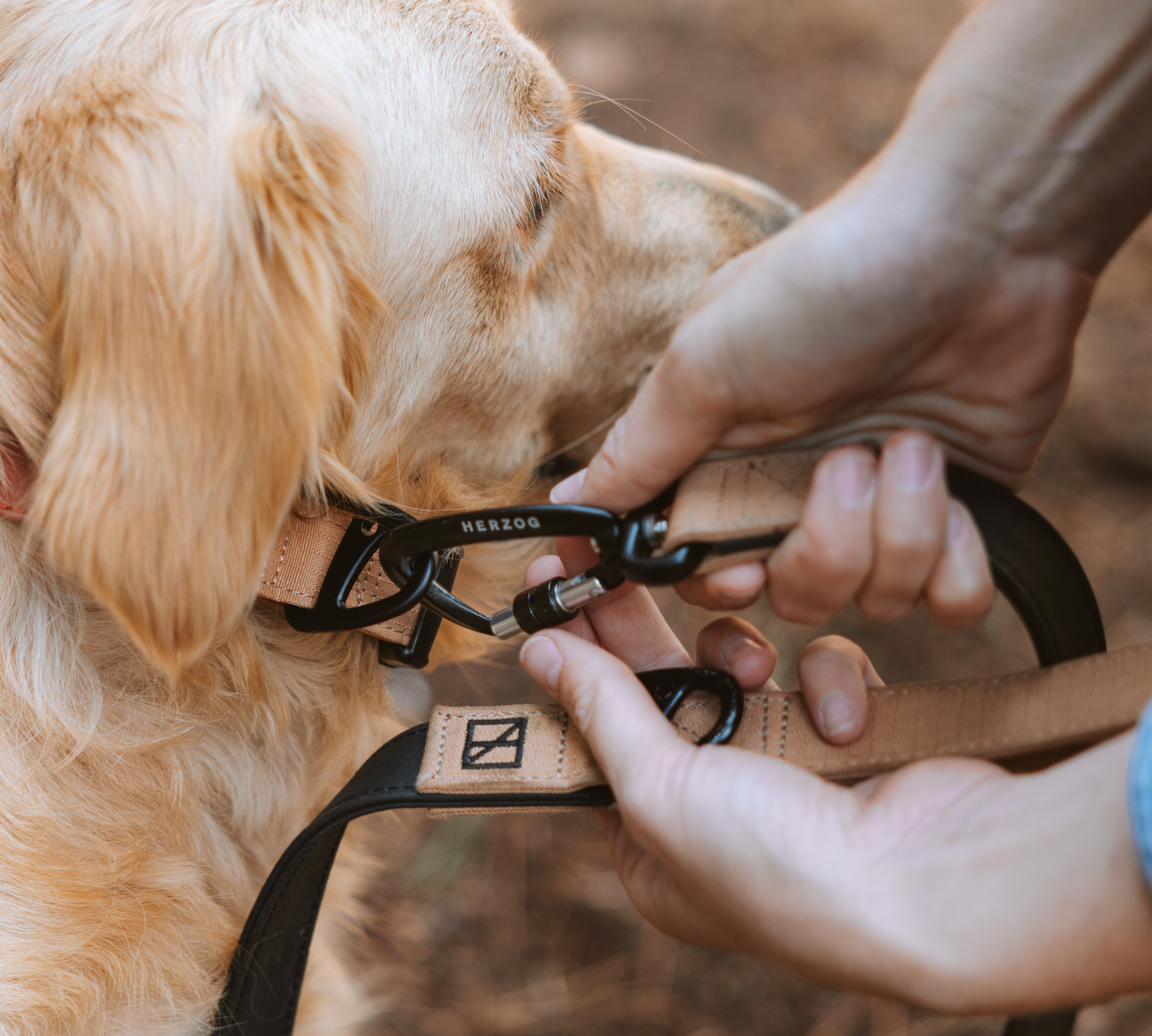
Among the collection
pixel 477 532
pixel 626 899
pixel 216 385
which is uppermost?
pixel 216 385

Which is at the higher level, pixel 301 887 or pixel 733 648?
pixel 733 648

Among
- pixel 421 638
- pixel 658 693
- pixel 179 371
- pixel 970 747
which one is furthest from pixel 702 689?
pixel 179 371

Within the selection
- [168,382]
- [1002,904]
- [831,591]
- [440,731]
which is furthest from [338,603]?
[1002,904]

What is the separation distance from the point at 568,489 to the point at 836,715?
1.14 feet

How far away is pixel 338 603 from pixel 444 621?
329 millimetres

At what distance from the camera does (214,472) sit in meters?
0.77

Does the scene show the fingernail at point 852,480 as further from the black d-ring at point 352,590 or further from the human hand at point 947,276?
the black d-ring at point 352,590

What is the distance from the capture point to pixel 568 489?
879mm

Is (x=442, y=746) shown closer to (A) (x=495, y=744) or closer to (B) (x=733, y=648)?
(A) (x=495, y=744)

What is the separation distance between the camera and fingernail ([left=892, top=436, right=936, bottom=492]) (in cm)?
71

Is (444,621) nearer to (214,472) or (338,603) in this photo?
(338,603)

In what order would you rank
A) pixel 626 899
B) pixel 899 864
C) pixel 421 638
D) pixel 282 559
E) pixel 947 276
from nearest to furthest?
1. pixel 899 864
2. pixel 947 276
3. pixel 282 559
4. pixel 421 638
5. pixel 626 899

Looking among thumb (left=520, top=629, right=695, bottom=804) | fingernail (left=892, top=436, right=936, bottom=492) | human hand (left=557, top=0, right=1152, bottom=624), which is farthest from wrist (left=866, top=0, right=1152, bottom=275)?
thumb (left=520, top=629, right=695, bottom=804)

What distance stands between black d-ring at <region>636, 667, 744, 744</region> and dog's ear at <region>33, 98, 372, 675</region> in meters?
Answer: 0.42
